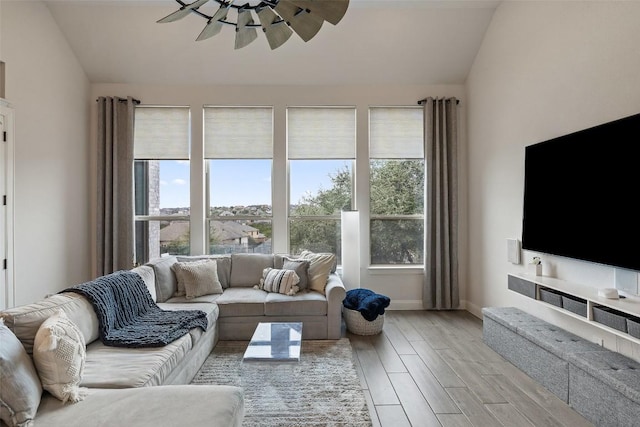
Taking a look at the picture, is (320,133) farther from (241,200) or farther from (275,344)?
(275,344)

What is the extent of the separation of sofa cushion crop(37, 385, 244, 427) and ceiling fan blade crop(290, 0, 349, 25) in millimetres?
1924

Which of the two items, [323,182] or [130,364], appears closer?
[130,364]

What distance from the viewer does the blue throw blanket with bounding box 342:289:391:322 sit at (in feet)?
12.5

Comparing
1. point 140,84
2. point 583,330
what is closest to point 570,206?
point 583,330

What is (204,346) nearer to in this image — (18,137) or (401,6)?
(18,137)

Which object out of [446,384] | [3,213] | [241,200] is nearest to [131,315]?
[3,213]

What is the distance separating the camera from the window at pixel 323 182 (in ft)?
16.2

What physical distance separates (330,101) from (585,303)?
364cm

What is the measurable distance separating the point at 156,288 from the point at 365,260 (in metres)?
2.64

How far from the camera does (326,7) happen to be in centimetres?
170

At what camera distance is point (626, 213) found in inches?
94.4

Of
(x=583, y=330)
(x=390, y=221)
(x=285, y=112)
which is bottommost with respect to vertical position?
(x=583, y=330)

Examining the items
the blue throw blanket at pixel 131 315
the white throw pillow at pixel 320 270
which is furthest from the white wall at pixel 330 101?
the blue throw blanket at pixel 131 315

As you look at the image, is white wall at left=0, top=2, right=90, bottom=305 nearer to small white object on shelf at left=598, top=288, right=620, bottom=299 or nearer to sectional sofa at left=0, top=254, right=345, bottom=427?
sectional sofa at left=0, top=254, right=345, bottom=427
